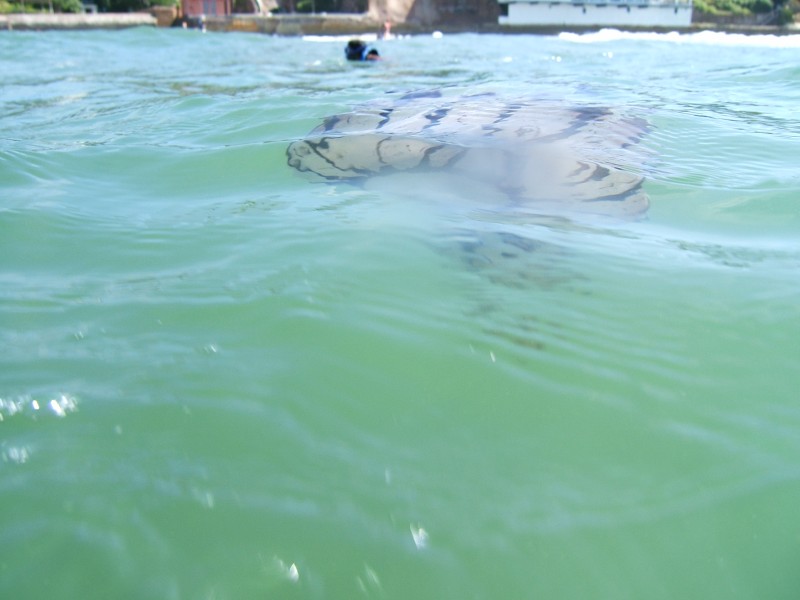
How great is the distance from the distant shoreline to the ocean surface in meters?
25.3

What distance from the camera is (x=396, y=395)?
1.87 m

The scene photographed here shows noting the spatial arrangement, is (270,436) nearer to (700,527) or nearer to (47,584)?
(47,584)

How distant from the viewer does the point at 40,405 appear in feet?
5.95

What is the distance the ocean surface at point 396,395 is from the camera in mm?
1367

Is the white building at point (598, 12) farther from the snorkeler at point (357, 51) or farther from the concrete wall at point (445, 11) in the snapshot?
the snorkeler at point (357, 51)

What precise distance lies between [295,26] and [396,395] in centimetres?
3147

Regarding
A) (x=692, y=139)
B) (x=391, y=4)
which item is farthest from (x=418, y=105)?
(x=391, y=4)

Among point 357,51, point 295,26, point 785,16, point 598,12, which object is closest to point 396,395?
point 357,51

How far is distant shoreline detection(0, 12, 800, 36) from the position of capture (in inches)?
988

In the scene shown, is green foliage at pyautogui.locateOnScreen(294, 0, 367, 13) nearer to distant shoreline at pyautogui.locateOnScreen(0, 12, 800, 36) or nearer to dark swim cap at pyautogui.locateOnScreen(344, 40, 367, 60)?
distant shoreline at pyautogui.locateOnScreen(0, 12, 800, 36)

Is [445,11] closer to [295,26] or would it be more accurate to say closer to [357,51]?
[295,26]

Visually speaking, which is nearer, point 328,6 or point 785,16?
point 785,16

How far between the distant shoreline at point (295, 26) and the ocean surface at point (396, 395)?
83.0 feet

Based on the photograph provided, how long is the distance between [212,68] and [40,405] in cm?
1184
